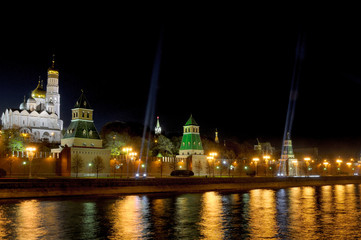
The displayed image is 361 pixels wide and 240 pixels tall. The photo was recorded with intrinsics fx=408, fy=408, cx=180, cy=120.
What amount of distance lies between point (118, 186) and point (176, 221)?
16.9 meters

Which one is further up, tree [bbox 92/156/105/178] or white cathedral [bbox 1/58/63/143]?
white cathedral [bbox 1/58/63/143]

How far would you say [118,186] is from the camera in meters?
34.5

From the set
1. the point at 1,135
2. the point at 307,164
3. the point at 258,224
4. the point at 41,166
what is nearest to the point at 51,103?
the point at 1,135

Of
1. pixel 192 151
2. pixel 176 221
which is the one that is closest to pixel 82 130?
pixel 192 151

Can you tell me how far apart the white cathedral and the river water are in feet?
211

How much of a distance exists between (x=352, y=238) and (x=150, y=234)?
23.6ft

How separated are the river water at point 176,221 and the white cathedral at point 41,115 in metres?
64.3

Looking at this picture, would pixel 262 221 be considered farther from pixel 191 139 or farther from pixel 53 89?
pixel 53 89

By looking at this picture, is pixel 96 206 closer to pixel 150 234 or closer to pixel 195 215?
pixel 195 215

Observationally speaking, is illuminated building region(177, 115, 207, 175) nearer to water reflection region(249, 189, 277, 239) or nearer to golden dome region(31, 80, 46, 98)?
water reflection region(249, 189, 277, 239)

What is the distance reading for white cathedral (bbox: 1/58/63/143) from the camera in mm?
88875

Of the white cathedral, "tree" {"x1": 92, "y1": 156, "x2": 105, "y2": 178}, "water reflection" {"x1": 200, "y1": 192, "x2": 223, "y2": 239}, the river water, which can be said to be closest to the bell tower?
the white cathedral

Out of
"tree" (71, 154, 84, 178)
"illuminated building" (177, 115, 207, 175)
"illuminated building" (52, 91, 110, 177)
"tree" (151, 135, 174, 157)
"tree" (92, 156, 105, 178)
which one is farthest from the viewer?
"tree" (151, 135, 174, 157)

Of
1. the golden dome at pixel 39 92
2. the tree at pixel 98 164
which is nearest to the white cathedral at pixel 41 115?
the golden dome at pixel 39 92
